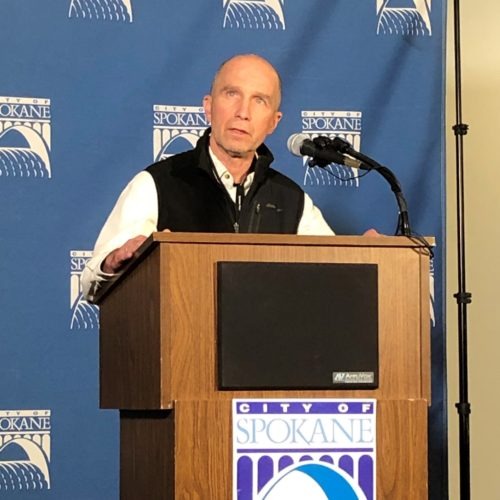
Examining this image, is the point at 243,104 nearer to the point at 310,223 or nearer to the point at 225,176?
the point at 225,176

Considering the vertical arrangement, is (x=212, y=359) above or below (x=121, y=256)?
below

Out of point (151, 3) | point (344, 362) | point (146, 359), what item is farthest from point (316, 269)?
point (151, 3)

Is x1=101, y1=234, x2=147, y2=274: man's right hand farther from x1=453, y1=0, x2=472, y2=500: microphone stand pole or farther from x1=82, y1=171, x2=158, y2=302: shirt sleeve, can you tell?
x1=453, y1=0, x2=472, y2=500: microphone stand pole

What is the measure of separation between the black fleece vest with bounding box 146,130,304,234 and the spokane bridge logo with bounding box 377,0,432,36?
4.21ft

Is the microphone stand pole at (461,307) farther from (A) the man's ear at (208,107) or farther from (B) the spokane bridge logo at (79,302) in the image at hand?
(B) the spokane bridge logo at (79,302)

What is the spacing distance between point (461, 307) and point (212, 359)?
2007mm

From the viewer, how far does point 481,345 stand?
438 centimetres

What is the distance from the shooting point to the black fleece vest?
9.91 feet

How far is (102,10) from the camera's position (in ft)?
13.1

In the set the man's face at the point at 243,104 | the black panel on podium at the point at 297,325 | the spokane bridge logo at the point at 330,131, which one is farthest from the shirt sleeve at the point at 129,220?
the spokane bridge logo at the point at 330,131

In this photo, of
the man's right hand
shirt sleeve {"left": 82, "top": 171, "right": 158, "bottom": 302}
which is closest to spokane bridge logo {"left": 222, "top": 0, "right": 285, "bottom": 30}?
shirt sleeve {"left": 82, "top": 171, "right": 158, "bottom": 302}

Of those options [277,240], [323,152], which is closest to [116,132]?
[323,152]

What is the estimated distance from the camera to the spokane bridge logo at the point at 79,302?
3871 mm

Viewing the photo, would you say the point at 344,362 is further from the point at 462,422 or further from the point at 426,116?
the point at 426,116
